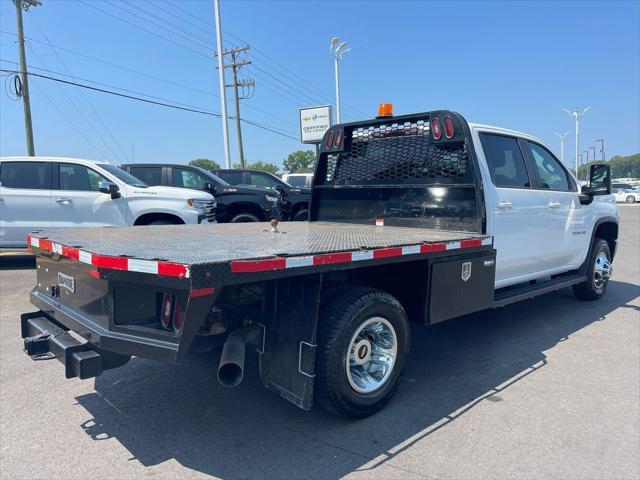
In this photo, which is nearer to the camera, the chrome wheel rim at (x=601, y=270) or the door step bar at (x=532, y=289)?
the door step bar at (x=532, y=289)

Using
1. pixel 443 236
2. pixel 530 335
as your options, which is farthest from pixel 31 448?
pixel 530 335

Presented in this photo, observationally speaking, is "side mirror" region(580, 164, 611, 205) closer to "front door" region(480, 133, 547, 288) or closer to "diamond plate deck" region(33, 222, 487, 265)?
"front door" region(480, 133, 547, 288)

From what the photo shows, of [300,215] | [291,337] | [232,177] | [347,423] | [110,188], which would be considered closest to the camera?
[291,337]

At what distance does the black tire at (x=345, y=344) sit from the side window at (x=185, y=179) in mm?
8108

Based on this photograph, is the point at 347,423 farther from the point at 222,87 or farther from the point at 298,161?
the point at 298,161

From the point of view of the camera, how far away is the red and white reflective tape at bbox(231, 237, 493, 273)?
7.83 feet

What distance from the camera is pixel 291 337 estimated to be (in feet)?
9.59

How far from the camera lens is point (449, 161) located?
178 inches

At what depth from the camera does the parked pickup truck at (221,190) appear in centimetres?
1048

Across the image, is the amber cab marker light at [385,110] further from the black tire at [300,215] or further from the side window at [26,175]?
the black tire at [300,215]

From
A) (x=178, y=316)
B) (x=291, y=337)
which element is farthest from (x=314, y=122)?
(x=178, y=316)

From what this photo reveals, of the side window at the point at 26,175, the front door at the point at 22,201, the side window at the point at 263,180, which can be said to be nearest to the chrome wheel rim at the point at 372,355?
the front door at the point at 22,201

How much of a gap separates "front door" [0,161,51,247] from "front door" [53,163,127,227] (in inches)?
7.2

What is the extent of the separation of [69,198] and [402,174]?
6.13 m
